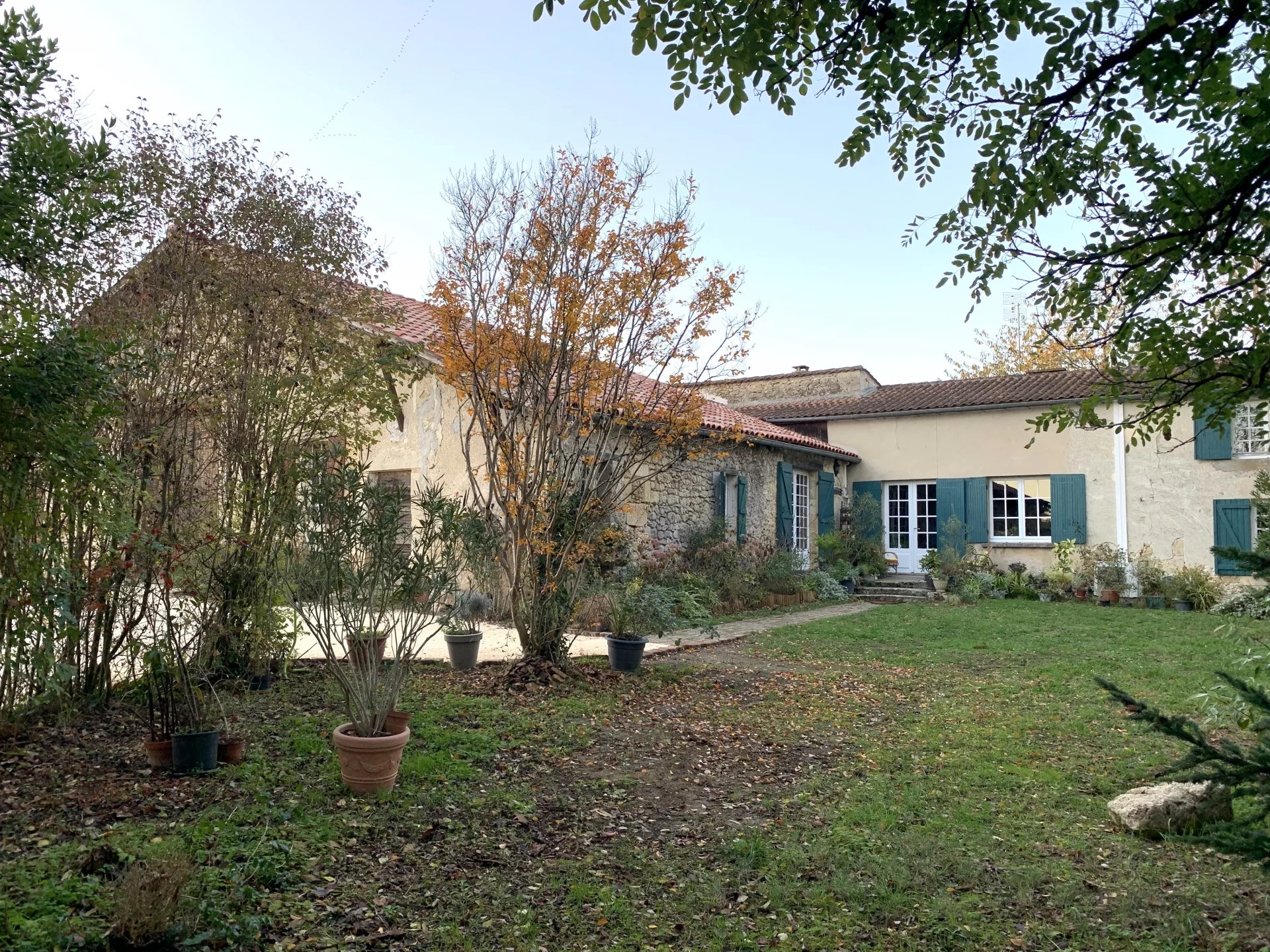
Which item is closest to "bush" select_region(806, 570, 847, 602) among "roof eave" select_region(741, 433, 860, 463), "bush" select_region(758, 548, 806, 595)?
"bush" select_region(758, 548, 806, 595)

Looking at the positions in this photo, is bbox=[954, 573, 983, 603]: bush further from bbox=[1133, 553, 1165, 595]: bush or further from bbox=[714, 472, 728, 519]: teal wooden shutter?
bbox=[714, 472, 728, 519]: teal wooden shutter

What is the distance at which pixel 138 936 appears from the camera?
8.09 feet

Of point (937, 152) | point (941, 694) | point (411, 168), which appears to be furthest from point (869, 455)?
point (937, 152)

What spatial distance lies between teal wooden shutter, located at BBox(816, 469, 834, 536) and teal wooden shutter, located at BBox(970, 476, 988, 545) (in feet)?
8.39

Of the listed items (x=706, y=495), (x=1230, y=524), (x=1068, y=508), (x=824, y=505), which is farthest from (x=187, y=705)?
(x=1230, y=524)

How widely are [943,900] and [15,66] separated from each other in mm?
4610

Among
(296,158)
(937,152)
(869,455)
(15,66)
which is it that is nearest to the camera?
(15,66)

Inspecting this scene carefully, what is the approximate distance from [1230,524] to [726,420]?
337 inches

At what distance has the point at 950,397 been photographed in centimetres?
1655

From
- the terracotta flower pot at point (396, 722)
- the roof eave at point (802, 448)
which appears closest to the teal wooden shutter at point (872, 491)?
the roof eave at point (802, 448)

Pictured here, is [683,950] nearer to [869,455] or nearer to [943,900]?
[943,900]

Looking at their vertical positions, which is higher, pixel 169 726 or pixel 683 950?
pixel 169 726

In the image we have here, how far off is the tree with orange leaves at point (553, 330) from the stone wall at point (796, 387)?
10.9 meters

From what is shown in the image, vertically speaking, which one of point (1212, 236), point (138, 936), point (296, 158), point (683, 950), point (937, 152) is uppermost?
point (296, 158)
